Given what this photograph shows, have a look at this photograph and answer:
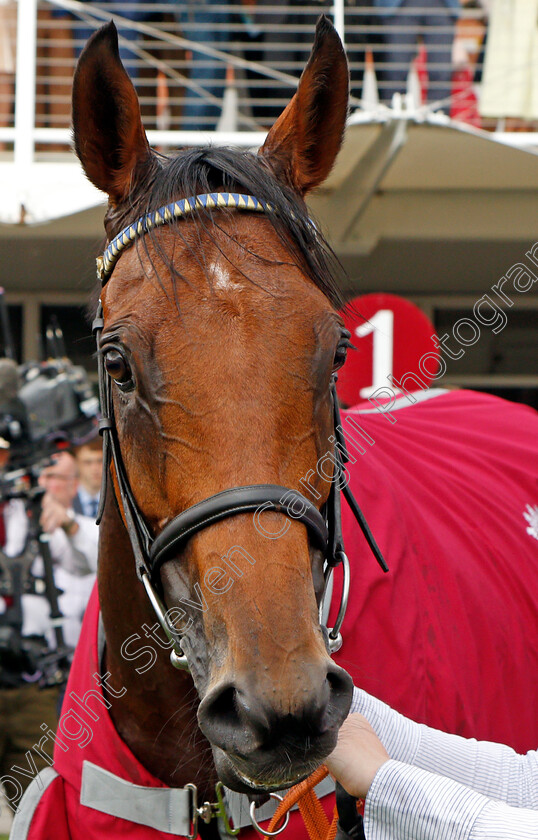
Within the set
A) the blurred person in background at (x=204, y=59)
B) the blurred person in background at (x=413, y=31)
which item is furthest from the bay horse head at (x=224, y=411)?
the blurred person in background at (x=413, y=31)

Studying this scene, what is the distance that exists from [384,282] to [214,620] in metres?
8.55

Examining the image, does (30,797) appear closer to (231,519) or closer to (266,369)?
(231,519)

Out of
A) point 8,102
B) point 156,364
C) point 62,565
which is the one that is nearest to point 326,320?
point 156,364

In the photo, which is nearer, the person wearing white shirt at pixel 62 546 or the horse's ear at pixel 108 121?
the horse's ear at pixel 108 121

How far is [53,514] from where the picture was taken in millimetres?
5008

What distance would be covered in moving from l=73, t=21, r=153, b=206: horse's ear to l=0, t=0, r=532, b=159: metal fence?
17.8 ft

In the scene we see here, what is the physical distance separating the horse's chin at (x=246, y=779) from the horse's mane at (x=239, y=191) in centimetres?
96

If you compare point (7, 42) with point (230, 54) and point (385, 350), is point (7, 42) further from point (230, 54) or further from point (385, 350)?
point (385, 350)

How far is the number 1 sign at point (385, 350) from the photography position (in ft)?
15.4

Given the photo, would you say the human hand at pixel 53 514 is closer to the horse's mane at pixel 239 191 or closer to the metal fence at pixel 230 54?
the horse's mane at pixel 239 191

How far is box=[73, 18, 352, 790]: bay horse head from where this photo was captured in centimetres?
136

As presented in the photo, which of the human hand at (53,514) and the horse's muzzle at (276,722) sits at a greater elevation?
the horse's muzzle at (276,722)

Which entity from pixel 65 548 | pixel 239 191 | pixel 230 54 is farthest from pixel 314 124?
pixel 230 54

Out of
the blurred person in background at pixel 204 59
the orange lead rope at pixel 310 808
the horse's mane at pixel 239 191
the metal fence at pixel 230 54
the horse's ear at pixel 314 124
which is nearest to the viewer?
the orange lead rope at pixel 310 808
